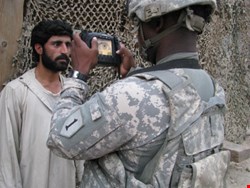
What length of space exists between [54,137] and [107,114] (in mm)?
200

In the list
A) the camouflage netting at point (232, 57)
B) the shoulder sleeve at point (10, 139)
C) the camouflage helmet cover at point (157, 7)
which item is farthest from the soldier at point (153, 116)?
the camouflage netting at point (232, 57)

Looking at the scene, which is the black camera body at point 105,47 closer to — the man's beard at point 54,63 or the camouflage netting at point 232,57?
the man's beard at point 54,63

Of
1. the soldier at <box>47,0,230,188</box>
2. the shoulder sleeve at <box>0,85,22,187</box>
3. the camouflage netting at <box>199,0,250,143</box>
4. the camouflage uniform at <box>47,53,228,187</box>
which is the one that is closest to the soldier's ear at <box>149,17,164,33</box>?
the soldier at <box>47,0,230,188</box>

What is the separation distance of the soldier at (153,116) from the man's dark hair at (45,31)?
111 cm

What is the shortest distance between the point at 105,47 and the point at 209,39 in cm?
287

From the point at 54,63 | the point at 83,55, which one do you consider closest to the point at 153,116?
the point at 83,55

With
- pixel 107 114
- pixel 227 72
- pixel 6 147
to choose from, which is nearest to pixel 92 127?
pixel 107 114

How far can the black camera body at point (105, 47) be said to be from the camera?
1.59 metres

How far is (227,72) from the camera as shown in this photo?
4.88 metres

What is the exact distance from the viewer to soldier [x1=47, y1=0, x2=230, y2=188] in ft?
4.37

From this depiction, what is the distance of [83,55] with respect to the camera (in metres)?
1.54

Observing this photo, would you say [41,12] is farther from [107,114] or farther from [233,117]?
[233,117]

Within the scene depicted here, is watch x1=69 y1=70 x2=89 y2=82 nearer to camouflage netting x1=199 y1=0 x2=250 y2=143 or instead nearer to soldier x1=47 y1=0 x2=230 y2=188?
soldier x1=47 y1=0 x2=230 y2=188

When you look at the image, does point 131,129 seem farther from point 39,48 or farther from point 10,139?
point 39,48
